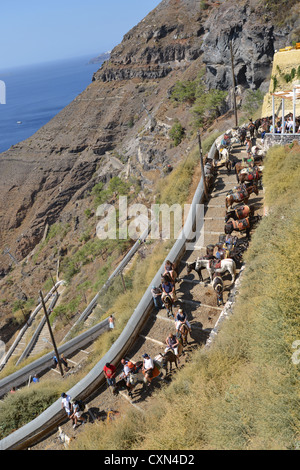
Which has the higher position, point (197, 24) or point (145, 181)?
point (197, 24)

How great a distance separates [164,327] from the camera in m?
11.1

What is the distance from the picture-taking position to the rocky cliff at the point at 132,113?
148 feet

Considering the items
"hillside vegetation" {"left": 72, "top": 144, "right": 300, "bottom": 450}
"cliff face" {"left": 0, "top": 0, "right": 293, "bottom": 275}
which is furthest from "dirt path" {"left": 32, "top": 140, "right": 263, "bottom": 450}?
"cliff face" {"left": 0, "top": 0, "right": 293, "bottom": 275}

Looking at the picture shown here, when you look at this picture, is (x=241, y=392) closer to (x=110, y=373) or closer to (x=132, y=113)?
(x=110, y=373)

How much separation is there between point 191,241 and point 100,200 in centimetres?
4213

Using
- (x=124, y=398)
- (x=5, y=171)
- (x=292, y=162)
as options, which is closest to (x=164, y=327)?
(x=124, y=398)

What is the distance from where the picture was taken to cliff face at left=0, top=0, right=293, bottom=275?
46.9m

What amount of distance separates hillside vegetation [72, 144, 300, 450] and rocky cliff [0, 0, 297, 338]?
39029 millimetres

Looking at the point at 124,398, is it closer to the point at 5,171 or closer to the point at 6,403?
the point at 6,403

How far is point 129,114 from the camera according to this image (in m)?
77.4

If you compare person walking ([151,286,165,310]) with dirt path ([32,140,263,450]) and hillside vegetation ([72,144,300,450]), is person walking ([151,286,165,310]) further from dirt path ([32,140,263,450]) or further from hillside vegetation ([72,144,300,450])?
hillside vegetation ([72,144,300,450])

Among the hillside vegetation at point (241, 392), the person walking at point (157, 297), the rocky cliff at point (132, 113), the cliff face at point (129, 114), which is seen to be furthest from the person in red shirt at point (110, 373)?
the cliff face at point (129, 114)

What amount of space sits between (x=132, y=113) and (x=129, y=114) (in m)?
0.78

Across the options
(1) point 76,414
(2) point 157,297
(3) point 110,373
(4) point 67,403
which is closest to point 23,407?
(4) point 67,403
